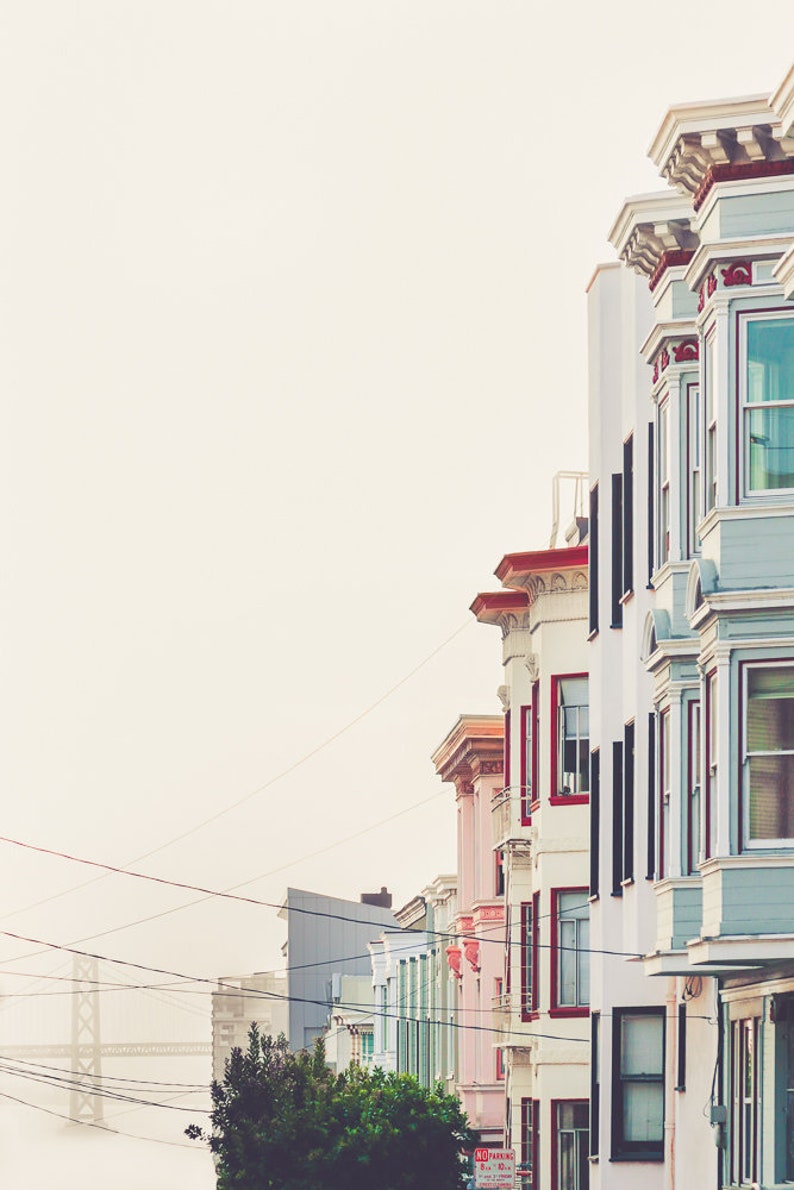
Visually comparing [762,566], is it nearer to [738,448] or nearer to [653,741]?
[738,448]

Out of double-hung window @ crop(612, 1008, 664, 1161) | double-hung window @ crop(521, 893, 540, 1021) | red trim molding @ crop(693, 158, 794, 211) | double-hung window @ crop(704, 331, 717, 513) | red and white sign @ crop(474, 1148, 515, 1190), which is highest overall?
red trim molding @ crop(693, 158, 794, 211)

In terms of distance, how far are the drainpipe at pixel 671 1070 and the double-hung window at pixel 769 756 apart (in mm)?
7085

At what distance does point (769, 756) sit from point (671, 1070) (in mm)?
8349

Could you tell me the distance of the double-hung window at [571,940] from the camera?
42.3 metres

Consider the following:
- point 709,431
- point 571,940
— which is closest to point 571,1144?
point 571,940

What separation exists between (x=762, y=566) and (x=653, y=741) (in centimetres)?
602

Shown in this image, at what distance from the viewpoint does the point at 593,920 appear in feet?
118

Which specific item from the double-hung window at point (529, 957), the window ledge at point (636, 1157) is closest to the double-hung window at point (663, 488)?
the window ledge at point (636, 1157)

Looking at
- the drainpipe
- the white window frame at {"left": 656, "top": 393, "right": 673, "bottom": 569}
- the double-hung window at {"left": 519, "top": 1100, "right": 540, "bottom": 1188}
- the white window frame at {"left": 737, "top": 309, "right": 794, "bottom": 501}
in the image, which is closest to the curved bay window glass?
the white window frame at {"left": 737, "top": 309, "right": 794, "bottom": 501}

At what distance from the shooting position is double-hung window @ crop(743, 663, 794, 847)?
25656 millimetres

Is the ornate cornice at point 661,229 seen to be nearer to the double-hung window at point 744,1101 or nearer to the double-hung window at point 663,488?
the double-hung window at point 663,488

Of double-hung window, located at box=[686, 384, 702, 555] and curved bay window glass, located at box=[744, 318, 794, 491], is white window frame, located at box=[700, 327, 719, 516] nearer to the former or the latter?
curved bay window glass, located at box=[744, 318, 794, 491]

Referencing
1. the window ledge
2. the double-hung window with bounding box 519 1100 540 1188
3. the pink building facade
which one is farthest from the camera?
the pink building facade

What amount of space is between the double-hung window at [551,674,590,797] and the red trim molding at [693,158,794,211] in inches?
680
